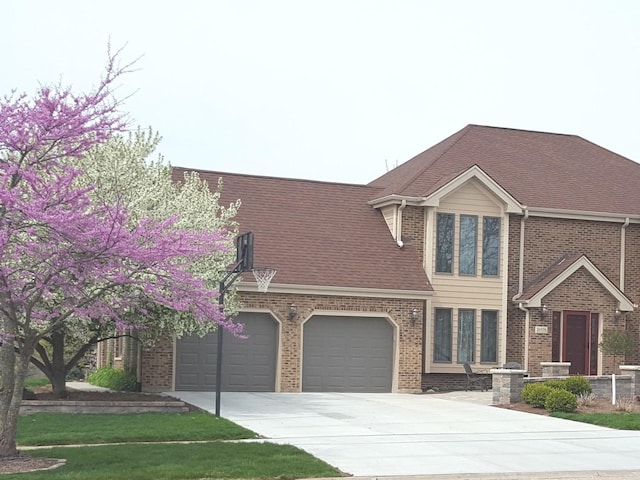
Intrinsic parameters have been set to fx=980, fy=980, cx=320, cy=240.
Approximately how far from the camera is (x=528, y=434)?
60.4 ft

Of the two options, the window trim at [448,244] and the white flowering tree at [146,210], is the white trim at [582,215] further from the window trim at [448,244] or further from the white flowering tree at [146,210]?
the white flowering tree at [146,210]

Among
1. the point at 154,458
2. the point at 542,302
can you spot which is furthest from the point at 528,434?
the point at 542,302

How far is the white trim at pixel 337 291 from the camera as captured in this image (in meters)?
27.0

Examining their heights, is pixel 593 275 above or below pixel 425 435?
above

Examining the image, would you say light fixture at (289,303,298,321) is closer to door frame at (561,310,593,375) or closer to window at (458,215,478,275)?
window at (458,215,478,275)

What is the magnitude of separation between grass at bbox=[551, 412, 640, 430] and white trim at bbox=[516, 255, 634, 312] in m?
8.12

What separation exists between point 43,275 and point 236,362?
14096 millimetres

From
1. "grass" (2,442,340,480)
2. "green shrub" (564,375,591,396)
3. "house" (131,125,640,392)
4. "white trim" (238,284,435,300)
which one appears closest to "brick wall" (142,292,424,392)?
"house" (131,125,640,392)

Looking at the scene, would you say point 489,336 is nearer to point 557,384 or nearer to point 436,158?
point 436,158

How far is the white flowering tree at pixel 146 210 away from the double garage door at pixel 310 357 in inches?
125

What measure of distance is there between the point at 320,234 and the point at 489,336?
20.1 ft

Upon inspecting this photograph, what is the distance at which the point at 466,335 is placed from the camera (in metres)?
30.1

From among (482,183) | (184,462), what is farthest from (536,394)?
(184,462)

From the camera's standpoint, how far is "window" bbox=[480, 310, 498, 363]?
30141 millimetres
